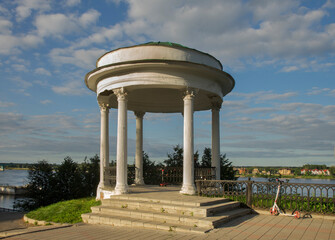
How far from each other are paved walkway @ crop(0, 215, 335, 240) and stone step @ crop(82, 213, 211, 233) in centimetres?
28

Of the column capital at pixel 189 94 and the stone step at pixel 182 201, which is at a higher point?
the column capital at pixel 189 94

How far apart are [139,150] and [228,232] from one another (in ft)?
39.4

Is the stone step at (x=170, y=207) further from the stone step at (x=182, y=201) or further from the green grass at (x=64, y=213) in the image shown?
the green grass at (x=64, y=213)

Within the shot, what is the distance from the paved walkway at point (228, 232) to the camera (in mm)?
8688

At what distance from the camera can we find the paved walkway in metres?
8.69

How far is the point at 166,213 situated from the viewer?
35.4 ft

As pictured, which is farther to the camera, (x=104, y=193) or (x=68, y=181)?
(x=68, y=181)

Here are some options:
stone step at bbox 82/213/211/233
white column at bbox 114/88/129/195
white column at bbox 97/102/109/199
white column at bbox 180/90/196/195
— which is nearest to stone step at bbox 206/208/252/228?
stone step at bbox 82/213/211/233

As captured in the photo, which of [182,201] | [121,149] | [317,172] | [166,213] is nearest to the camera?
[166,213]

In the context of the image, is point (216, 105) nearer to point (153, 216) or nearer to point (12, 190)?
point (153, 216)

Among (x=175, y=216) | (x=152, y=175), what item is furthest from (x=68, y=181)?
(x=175, y=216)

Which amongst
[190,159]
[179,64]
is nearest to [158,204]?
[190,159]

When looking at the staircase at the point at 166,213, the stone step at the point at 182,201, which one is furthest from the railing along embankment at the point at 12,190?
the staircase at the point at 166,213

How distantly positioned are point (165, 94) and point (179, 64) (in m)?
5.63
